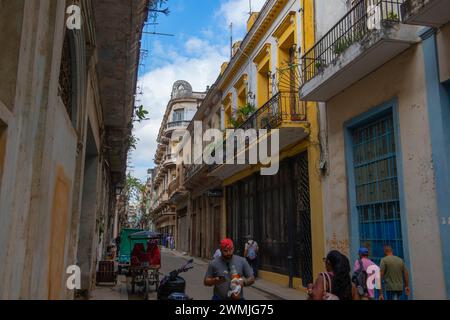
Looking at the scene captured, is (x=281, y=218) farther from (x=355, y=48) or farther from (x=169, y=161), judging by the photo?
(x=169, y=161)

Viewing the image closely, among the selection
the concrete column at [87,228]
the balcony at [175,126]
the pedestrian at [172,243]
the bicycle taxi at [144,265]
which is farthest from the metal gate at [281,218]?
the balcony at [175,126]

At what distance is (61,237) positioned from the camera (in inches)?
229

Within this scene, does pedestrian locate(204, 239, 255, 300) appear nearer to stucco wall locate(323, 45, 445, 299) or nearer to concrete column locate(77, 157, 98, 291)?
stucco wall locate(323, 45, 445, 299)

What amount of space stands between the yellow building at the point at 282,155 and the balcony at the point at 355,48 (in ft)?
3.56

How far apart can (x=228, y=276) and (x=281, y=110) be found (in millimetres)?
7827

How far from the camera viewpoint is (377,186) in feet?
29.6

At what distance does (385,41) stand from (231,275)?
5200 mm

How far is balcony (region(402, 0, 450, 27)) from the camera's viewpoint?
672cm

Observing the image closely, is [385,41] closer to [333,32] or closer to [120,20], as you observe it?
[333,32]

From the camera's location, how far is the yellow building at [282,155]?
39.6 ft

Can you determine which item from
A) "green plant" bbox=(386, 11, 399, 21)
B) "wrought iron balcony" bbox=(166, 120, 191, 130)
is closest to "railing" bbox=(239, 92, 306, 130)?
"green plant" bbox=(386, 11, 399, 21)

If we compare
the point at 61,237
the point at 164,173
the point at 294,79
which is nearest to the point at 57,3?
the point at 61,237

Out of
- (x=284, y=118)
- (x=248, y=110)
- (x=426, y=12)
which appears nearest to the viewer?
(x=426, y=12)

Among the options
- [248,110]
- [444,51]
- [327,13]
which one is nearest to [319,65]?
[327,13]
